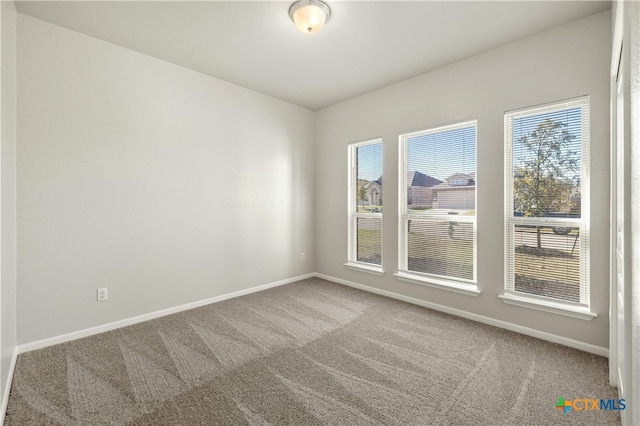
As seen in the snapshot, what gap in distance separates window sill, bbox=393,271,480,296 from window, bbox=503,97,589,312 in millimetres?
329

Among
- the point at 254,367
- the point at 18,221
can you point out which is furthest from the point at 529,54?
the point at 18,221

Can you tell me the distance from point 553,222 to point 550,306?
2.54 ft

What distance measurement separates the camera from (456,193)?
3.34m

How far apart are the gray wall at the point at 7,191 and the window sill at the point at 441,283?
3637 mm

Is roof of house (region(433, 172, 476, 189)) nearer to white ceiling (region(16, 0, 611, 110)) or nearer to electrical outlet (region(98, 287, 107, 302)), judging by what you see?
white ceiling (region(16, 0, 611, 110))

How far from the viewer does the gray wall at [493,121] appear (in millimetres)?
2369

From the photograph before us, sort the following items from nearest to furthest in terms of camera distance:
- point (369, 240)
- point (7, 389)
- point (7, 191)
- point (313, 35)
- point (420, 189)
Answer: point (7, 389) < point (7, 191) < point (313, 35) < point (420, 189) < point (369, 240)

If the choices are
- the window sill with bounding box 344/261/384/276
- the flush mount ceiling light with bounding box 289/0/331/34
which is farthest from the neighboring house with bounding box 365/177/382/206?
the flush mount ceiling light with bounding box 289/0/331/34

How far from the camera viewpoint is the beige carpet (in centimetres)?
171

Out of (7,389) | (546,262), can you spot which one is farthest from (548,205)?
(7,389)

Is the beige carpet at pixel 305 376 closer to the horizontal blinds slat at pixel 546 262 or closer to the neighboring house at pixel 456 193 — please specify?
the horizontal blinds slat at pixel 546 262

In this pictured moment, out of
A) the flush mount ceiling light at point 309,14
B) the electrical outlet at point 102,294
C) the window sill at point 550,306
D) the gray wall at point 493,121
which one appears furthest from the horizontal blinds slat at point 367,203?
the electrical outlet at point 102,294

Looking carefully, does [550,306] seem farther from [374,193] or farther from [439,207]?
[374,193]

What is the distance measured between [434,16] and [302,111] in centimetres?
263
